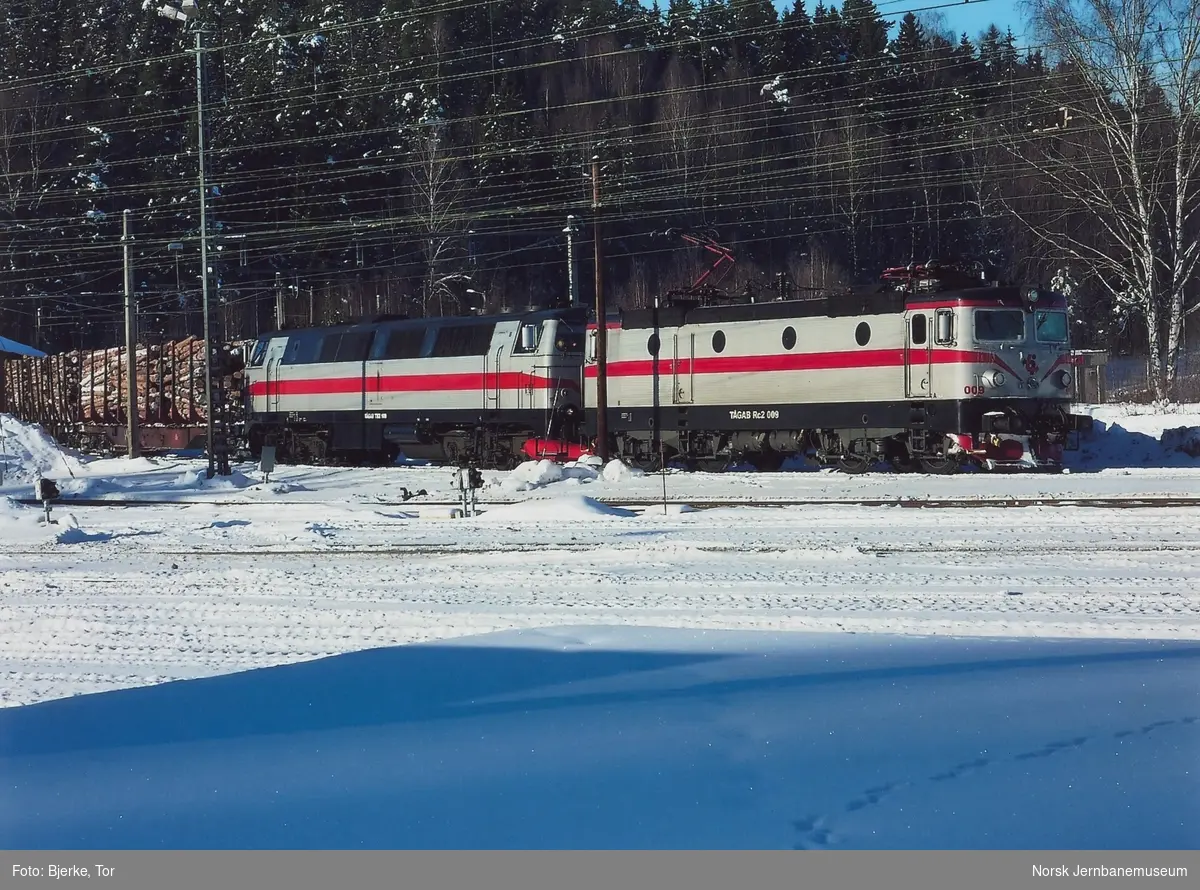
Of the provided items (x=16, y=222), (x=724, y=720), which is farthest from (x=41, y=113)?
(x=724, y=720)

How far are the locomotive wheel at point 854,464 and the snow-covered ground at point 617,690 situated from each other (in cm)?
890

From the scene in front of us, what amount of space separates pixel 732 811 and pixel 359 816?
1.52 m

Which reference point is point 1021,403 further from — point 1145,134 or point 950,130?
point 950,130

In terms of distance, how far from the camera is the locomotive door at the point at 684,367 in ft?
Answer: 84.5

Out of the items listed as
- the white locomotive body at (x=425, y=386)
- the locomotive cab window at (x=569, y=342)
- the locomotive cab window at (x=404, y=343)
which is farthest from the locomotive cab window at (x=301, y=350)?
the locomotive cab window at (x=569, y=342)

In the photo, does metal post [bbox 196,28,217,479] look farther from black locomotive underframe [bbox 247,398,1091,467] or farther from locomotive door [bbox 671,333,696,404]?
locomotive door [bbox 671,333,696,404]

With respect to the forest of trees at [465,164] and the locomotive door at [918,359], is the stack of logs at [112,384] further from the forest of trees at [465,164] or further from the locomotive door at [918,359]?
the locomotive door at [918,359]

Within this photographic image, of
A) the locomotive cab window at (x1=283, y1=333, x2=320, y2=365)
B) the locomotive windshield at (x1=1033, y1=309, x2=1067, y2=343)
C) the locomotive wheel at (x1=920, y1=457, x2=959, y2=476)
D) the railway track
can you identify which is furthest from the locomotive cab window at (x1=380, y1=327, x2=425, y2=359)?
the locomotive windshield at (x1=1033, y1=309, x2=1067, y2=343)

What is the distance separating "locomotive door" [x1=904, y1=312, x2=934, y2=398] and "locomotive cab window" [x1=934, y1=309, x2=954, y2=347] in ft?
0.66

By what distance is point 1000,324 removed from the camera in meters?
22.2

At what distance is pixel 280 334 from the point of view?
107 feet

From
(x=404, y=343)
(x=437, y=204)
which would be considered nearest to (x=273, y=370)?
(x=404, y=343)

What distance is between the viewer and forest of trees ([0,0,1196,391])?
5356 cm

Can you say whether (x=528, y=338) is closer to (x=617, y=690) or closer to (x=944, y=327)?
(x=944, y=327)
